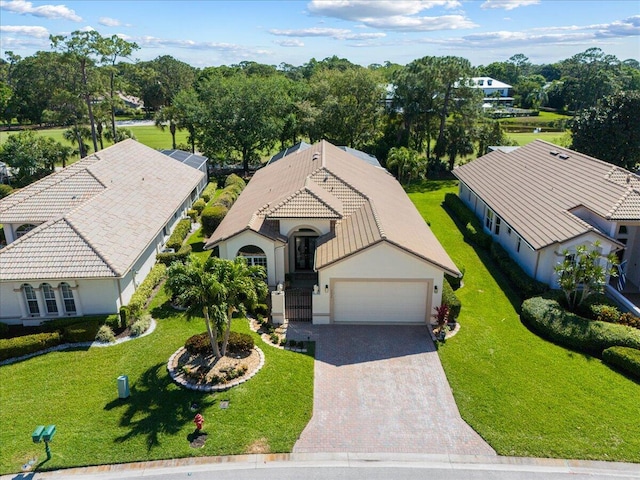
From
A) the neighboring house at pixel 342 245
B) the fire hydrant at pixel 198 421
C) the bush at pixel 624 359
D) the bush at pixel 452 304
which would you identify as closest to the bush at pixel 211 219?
the neighboring house at pixel 342 245

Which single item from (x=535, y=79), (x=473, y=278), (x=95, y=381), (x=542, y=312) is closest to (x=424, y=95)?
(x=473, y=278)

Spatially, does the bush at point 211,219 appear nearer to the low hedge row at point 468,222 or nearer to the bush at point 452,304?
the bush at point 452,304

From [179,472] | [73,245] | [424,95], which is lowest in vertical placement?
[179,472]

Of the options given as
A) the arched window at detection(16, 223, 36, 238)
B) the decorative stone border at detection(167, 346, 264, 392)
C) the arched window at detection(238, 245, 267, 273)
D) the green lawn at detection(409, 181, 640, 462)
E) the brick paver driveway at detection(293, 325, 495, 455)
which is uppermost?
the arched window at detection(16, 223, 36, 238)

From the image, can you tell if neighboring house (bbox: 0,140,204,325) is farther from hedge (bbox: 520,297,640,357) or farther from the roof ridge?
hedge (bbox: 520,297,640,357)

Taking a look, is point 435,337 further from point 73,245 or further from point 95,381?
point 73,245

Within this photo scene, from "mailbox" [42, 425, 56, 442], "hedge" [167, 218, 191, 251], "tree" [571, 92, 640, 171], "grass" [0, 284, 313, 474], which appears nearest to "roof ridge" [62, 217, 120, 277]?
"grass" [0, 284, 313, 474]
